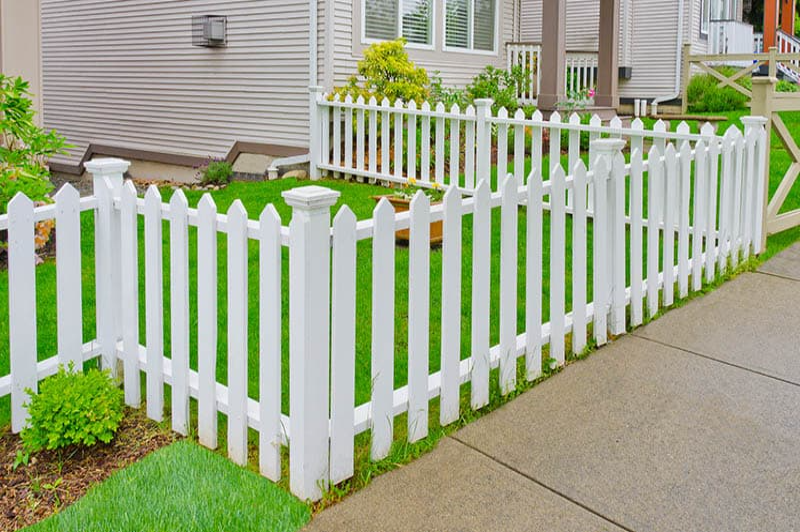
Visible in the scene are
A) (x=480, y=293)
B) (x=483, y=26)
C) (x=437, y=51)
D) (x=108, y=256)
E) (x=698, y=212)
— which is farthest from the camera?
(x=483, y=26)

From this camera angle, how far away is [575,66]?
16.6 metres

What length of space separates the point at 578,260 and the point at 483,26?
418 inches

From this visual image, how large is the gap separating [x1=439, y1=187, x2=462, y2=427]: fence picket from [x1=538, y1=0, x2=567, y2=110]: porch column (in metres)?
9.38

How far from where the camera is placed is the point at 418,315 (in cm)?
316

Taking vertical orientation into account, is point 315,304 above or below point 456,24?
below

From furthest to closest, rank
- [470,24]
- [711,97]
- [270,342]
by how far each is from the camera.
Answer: [711,97] → [470,24] → [270,342]

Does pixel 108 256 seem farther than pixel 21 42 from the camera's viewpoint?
No

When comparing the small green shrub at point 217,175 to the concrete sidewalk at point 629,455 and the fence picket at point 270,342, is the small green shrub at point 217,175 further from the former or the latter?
the fence picket at point 270,342

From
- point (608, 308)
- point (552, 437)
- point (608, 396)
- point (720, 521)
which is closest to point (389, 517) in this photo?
point (552, 437)

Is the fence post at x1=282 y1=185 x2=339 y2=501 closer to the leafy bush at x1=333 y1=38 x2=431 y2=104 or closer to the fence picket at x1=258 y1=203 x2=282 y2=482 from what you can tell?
the fence picket at x1=258 y1=203 x2=282 y2=482

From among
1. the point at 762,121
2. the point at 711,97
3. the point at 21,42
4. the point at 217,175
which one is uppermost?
the point at 711,97

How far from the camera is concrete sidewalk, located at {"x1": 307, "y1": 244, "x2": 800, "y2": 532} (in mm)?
2742

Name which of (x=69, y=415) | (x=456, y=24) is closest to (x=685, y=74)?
(x=456, y=24)

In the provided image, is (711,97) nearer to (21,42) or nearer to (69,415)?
(21,42)
